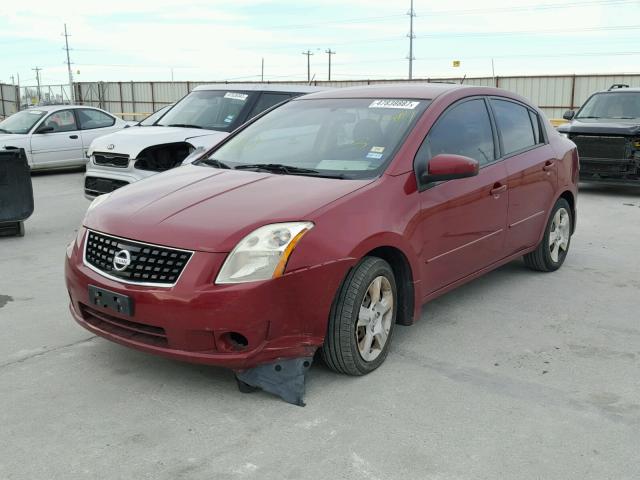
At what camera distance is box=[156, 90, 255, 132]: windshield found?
906cm

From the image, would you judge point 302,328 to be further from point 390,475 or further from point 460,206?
point 460,206

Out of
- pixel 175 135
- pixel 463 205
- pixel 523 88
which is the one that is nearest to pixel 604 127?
pixel 175 135

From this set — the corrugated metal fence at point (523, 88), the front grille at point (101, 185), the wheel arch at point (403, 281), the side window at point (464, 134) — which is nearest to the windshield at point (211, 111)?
the front grille at point (101, 185)

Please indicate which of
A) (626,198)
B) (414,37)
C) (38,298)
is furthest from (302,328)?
(414,37)

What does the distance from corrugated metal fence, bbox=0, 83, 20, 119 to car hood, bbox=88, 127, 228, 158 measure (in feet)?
78.6

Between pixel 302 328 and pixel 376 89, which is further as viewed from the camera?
pixel 376 89

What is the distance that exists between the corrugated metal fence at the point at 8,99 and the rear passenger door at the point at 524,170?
28783 millimetres

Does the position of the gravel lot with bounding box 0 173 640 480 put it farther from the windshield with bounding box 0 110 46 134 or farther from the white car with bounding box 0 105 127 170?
the windshield with bounding box 0 110 46 134

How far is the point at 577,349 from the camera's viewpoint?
14.2 feet

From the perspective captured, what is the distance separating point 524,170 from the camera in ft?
17.6

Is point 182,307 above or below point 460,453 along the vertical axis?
above

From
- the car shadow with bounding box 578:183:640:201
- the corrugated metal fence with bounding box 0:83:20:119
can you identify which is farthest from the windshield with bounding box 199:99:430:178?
the corrugated metal fence with bounding box 0:83:20:119

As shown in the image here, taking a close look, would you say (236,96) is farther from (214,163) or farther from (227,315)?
(227,315)

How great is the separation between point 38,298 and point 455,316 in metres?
3.23
